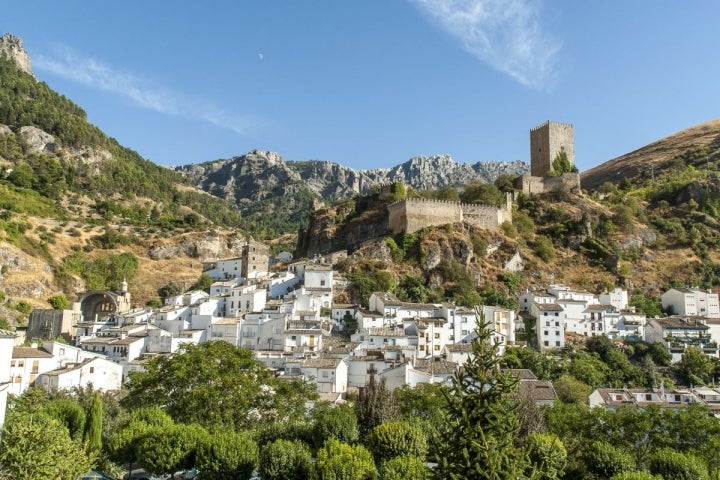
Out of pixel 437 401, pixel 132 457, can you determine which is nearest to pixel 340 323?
pixel 437 401

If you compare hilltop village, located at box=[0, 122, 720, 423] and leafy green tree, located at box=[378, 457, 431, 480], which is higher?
hilltop village, located at box=[0, 122, 720, 423]

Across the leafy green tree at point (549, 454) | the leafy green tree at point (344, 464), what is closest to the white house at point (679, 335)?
the leafy green tree at point (549, 454)

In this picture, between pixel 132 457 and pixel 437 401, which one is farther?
pixel 437 401

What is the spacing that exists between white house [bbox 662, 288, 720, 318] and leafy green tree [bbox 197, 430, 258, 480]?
55131 millimetres

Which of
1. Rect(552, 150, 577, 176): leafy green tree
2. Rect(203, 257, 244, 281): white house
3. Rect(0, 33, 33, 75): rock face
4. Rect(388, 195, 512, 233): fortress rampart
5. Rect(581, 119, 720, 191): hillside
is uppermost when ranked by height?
Rect(0, 33, 33, 75): rock face

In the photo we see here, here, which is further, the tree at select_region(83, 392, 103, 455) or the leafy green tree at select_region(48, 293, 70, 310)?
the leafy green tree at select_region(48, 293, 70, 310)

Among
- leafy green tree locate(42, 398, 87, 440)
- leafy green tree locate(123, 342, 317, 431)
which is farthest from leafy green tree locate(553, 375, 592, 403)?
leafy green tree locate(42, 398, 87, 440)

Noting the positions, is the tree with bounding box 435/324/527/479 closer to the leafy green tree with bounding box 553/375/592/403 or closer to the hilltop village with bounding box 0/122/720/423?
the hilltop village with bounding box 0/122/720/423

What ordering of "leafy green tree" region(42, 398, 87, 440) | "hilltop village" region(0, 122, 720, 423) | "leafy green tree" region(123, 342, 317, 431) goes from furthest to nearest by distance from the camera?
"hilltop village" region(0, 122, 720, 423), "leafy green tree" region(123, 342, 317, 431), "leafy green tree" region(42, 398, 87, 440)

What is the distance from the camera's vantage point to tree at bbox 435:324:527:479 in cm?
1612

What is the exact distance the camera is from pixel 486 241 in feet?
248

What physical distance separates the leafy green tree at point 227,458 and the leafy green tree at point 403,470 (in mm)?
6139

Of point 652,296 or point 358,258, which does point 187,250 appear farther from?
point 652,296

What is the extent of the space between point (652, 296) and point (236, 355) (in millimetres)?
52942
